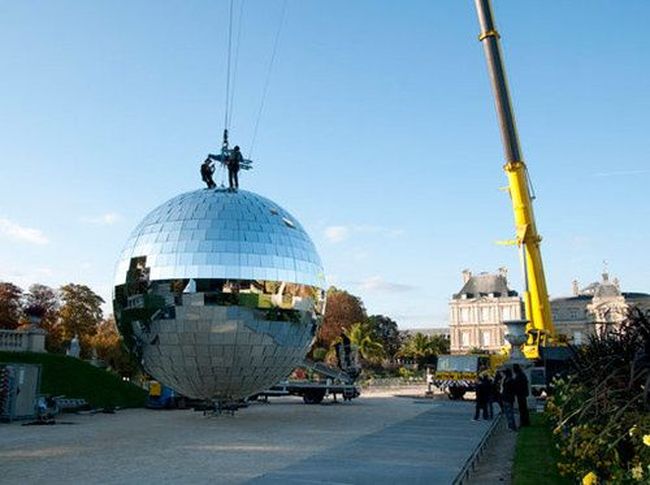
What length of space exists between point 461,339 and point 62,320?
80620 mm

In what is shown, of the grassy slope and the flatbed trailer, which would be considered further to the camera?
the flatbed trailer

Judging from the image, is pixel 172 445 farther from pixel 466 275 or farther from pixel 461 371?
pixel 466 275

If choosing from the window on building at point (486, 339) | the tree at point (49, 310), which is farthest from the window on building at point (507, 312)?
the tree at point (49, 310)

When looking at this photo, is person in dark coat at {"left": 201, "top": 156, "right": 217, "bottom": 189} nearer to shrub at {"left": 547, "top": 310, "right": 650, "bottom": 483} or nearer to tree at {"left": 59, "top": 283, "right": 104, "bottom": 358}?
shrub at {"left": 547, "top": 310, "right": 650, "bottom": 483}

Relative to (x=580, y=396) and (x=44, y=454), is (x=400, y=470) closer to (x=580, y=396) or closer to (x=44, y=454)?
(x=580, y=396)

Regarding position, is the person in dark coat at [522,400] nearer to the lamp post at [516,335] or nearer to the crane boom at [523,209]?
the lamp post at [516,335]

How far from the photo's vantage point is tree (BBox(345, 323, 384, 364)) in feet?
281

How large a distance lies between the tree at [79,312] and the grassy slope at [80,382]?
29.2 meters

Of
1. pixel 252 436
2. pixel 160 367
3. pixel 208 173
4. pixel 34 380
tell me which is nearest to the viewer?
pixel 252 436

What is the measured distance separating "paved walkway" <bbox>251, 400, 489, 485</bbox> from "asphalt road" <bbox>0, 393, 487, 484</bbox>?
20 millimetres

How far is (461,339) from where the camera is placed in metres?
127

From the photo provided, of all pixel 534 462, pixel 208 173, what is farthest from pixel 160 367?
pixel 534 462

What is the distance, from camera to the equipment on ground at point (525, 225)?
1347 inches

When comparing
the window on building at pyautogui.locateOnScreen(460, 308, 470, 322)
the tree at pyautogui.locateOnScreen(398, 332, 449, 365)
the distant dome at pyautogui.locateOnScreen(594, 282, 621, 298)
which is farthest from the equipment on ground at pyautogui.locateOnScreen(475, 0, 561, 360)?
the distant dome at pyautogui.locateOnScreen(594, 282, 621, 298)
